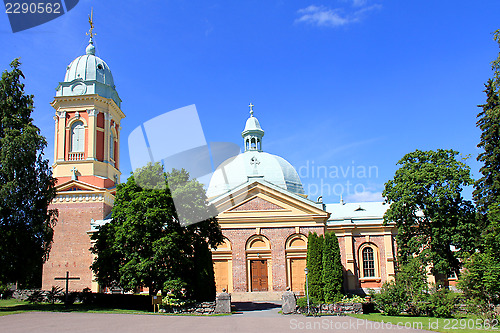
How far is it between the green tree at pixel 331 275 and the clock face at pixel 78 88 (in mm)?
24516

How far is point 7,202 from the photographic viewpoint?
22812mm

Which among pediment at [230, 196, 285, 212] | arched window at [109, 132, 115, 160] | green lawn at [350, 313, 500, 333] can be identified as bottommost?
green lawn at [350, 313, 500, 333]

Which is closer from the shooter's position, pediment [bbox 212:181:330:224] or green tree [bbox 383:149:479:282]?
green tree [bbox 383:149:479:282]

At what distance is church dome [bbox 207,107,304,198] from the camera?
42781 millimetres

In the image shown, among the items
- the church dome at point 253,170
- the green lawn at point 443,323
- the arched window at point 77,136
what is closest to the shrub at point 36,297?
the arched window at point 77,136

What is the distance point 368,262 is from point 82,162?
2674 centimetres

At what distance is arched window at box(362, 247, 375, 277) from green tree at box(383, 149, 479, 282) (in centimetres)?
686

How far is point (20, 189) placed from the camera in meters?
23.8

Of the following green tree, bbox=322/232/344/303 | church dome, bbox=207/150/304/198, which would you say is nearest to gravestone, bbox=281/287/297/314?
green tree, bbox=322/232/344/303

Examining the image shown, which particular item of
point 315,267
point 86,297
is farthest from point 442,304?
point 86,297

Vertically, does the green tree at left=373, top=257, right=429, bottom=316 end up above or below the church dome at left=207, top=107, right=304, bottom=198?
below

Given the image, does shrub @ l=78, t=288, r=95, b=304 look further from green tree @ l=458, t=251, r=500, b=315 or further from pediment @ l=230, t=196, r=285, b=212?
green tree @ l=458, t=251, r=500, b=315

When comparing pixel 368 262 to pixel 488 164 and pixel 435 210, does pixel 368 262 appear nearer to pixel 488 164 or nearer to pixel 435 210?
pixel 435 210

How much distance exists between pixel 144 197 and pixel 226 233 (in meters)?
12.2
